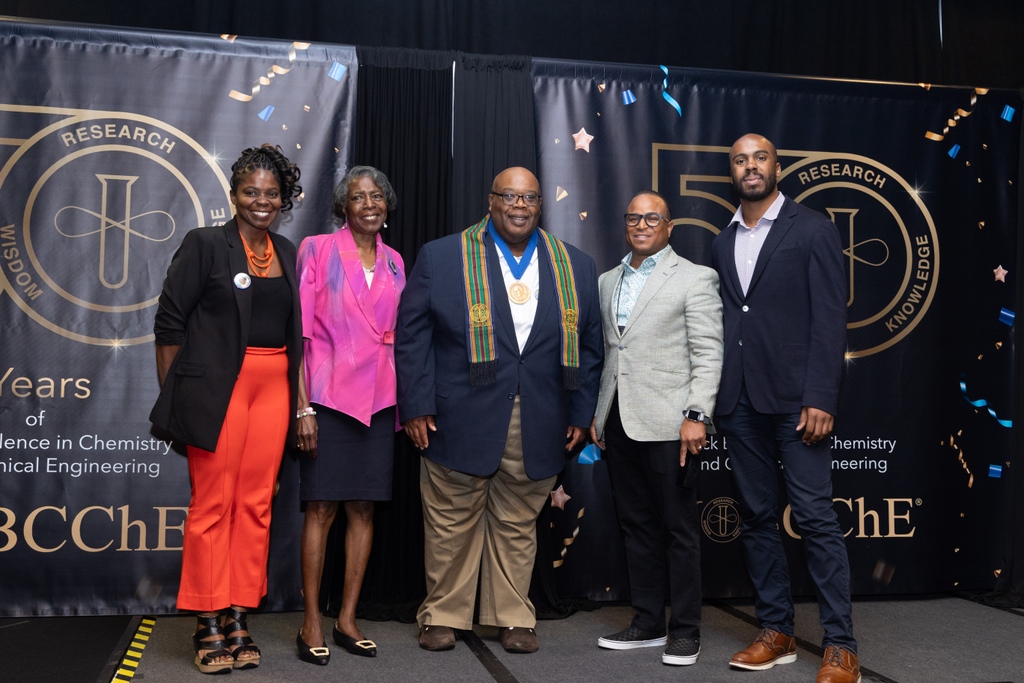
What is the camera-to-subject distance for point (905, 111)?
4281 millimetres

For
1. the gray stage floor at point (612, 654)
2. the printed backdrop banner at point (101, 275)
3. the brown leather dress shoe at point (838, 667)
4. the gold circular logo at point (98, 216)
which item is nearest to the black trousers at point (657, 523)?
the gray stage floor at point (612, 654)

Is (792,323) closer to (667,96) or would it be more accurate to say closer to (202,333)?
(667,96)

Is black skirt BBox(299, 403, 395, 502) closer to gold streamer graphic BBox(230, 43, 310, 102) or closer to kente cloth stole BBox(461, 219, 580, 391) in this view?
kente cloth stole BBox(461, 219, 580, 391)

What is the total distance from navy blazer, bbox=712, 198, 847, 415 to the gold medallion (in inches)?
28.8

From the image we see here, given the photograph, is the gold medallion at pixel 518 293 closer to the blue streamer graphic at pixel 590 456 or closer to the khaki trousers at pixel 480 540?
the khaki trousers at pixel 480 540

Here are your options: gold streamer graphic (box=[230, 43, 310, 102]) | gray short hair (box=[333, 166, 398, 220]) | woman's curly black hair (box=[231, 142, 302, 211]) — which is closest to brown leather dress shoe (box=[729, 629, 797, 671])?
gray short hair (box=[333, 166, 398, 220])

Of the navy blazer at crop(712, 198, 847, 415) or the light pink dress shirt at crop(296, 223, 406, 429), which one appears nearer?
the navy blazer at crop(712, 198, 847, 415)

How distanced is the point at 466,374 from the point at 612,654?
44.2 inches

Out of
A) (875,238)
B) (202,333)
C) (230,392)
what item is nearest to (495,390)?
(230,392)

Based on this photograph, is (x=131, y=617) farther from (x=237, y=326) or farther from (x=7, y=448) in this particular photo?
(x=237, y=326)

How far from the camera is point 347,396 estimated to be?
3.13m

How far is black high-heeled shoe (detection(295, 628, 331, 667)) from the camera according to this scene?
119 inches

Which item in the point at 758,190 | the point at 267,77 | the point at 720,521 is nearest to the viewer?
the point at 758,190

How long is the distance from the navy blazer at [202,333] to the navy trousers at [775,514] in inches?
66.6
